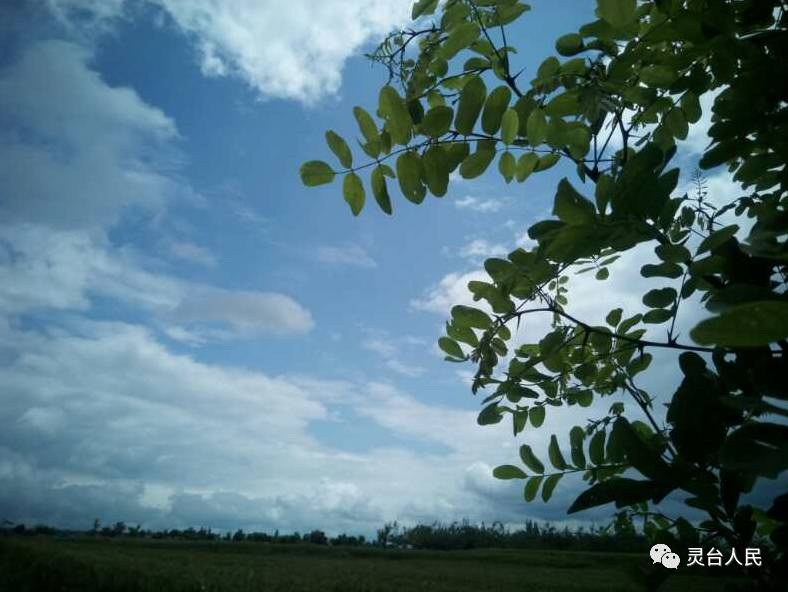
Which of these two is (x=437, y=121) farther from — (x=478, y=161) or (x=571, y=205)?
(x=571, y=205)

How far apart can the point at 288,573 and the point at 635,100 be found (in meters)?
8.55

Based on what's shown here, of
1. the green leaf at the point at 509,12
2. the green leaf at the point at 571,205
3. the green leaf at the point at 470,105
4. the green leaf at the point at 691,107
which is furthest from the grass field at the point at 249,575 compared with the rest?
the green leaf at the point at 509,12

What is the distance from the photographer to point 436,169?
45.6 inches

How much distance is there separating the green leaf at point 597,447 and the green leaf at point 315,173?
1082mm

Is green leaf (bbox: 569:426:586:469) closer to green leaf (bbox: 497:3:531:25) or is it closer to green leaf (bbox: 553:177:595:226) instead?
green leaf (bbox: 553:177:595:226)

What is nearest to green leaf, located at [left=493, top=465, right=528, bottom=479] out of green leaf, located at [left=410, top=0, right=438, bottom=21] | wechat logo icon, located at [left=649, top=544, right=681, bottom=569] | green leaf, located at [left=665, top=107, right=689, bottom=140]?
wechat logo icon, located at [left=649, top=544, right=681, bottom=569]

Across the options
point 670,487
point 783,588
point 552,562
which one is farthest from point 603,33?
point 552,562

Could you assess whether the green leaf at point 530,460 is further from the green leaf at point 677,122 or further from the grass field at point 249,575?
Answer: the green leaf at point 677,122

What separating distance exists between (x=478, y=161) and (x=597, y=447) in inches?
36.2

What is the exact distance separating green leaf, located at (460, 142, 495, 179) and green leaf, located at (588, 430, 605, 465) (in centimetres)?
86

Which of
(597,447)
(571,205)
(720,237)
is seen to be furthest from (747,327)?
(597,447)

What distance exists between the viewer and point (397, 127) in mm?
1111

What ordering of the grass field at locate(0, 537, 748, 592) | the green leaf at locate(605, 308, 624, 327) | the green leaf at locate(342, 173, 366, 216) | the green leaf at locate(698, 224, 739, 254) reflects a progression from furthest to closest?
the grass field at locate(0, 537, 748, 592)
the green leaf at locate(605, 308, 624, 327)
the green leaf at locate(342, 173, 366, 216)
the green leaf at locate(698, 224, 739, 254)

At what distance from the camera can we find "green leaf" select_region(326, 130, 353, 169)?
125 cm
